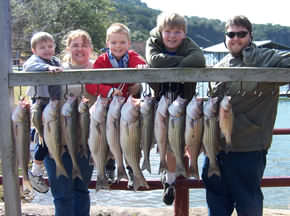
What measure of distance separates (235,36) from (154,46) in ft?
2.30

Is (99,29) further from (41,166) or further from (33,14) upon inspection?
(41,166)

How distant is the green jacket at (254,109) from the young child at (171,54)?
429 millimetres

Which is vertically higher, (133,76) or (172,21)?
(172,21)

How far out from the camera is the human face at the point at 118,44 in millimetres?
3838

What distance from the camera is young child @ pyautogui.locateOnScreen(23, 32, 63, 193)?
3424 millimetres

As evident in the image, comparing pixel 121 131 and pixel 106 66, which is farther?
pixel 106 66

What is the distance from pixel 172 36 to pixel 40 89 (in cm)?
132

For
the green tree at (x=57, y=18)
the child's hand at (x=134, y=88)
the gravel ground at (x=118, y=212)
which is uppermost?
the green tree at (x=57, y=18)

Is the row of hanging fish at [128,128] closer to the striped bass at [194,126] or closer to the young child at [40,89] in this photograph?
the striped bass at [194,126]

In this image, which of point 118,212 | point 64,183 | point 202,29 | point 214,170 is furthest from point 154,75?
point 202,29

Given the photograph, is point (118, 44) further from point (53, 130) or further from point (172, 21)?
point (53, 130)

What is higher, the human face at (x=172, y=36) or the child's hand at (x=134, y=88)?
the human face at (x=172, y=36)

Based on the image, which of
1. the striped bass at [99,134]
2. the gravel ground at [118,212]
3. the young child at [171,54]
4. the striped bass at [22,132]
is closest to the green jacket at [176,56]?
the young child at [171,54]

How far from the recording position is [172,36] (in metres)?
3.40
